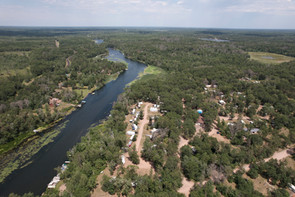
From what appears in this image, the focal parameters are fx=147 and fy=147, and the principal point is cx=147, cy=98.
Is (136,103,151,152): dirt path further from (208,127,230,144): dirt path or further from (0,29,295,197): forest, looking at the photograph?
(208,127,230,144): dirt path

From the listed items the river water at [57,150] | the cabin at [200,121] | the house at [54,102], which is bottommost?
the river water at [57,150]

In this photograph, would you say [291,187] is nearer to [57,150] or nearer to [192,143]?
[192,143]

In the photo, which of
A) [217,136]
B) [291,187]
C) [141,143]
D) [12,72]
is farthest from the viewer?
[12,72]

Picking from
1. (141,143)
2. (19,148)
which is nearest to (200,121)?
(141,143)

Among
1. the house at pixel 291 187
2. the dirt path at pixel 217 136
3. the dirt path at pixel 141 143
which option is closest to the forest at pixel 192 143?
the dirt path at pixel 217 136

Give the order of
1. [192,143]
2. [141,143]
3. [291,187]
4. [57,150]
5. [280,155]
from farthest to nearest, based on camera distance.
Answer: [141,143] → [57,150] → [192,143] → [280,155] → [291,187]

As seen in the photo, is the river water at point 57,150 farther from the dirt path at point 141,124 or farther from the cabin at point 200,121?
the cabin at point 200,121

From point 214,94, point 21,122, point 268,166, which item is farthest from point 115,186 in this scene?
point 214,94

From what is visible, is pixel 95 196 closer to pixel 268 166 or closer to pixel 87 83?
pixel 268 166

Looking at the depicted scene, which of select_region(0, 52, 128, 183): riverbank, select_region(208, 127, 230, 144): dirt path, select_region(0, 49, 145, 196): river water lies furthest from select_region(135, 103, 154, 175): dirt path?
select_region(0, 52, 128, 183): riverbank
